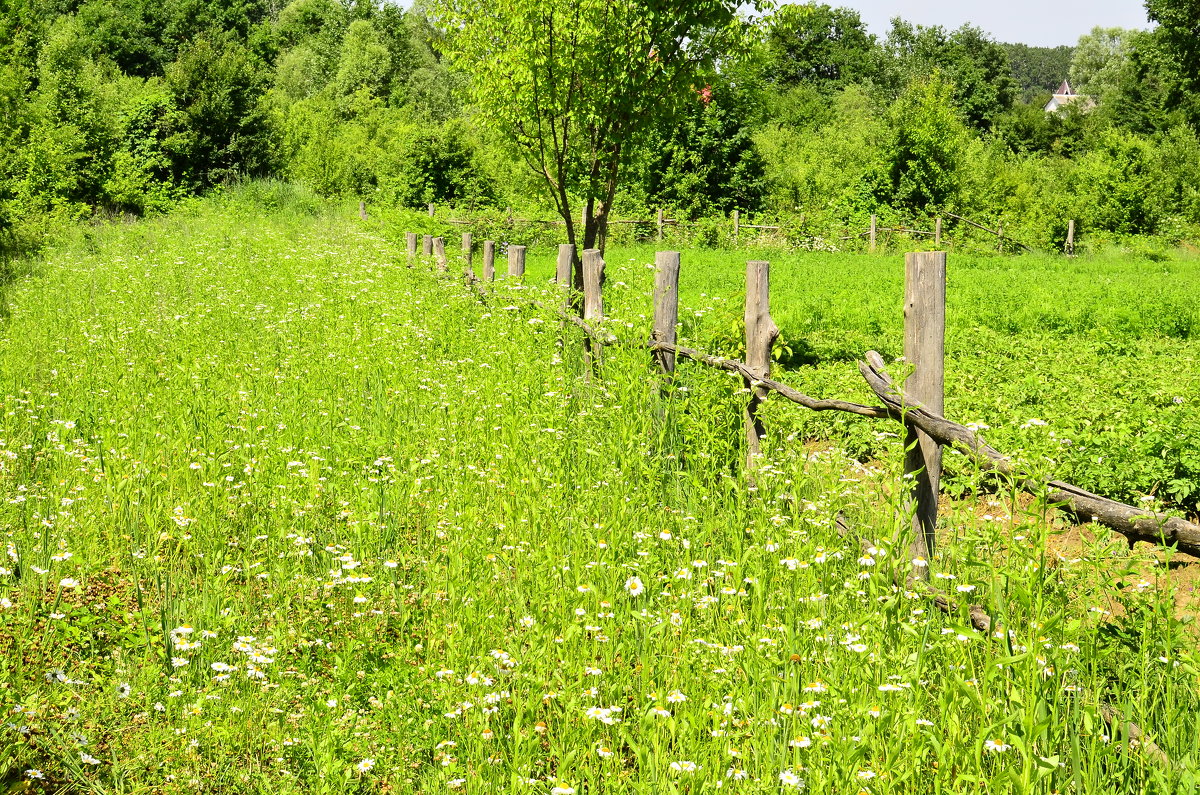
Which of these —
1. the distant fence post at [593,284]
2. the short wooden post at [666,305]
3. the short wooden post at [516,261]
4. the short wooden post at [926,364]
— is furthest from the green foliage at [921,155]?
the short wooden post at [926,364]

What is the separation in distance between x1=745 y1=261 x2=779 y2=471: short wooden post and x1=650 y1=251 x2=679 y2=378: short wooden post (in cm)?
104

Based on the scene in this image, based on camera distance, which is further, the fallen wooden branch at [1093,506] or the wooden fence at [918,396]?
the wooden fence at [918,396]

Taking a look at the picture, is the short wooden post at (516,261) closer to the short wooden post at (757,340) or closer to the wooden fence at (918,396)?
the wooden fence at (918,396)

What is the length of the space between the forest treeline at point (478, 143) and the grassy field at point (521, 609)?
797 centimetres

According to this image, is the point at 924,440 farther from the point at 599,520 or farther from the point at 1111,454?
the point at 1111,454

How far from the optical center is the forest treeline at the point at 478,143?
25953mm

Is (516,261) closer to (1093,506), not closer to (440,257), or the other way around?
(440,257)

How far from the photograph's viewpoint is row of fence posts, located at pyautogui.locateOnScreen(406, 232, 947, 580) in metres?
4.41

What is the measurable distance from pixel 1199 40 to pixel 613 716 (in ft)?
177

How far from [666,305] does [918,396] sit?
289 cm

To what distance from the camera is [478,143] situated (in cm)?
4138

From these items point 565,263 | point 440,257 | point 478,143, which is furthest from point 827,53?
point 565,263

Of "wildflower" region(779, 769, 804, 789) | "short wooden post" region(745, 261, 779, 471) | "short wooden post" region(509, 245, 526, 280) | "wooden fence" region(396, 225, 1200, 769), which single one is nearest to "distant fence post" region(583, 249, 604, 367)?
"wooden fence" region(396, 225, 1200, 769)

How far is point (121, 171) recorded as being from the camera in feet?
99.1
